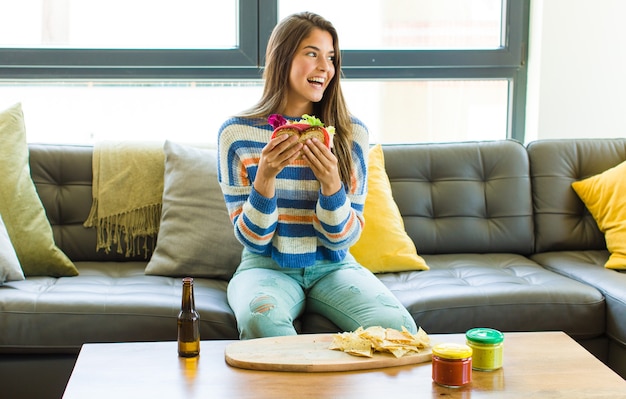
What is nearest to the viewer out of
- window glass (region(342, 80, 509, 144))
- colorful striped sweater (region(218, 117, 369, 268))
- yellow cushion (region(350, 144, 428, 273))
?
colorful striped sweater (region(218, 117, 369, 268))

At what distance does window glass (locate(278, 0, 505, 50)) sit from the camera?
3412mm

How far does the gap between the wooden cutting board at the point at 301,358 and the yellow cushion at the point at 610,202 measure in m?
1.40

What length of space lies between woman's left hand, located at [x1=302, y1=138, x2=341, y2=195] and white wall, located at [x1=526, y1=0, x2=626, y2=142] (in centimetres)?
159

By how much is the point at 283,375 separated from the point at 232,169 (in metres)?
0.88

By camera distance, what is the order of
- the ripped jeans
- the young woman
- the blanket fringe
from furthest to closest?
1. the blanket fringe
2. the young woman
3. the ripped jeans

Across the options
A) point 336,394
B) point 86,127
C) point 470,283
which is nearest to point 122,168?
point 86,127

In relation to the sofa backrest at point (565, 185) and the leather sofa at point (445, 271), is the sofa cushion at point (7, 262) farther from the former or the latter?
the sofa backrest at point (565, 185)

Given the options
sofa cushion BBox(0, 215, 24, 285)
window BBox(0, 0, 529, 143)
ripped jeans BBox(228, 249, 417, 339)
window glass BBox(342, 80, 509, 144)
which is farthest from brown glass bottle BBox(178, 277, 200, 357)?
window glass BBox(342, 80, 509, 144)

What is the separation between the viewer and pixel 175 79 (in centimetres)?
330

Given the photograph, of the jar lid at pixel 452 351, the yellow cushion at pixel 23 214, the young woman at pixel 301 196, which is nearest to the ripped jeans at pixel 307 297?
the young woman at pixel 301 196

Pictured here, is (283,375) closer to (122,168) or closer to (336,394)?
(336,394)

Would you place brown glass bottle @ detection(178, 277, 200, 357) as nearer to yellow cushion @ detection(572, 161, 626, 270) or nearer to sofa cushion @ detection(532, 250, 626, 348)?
sofa cushion @ detection(532, 250, 626, 348)

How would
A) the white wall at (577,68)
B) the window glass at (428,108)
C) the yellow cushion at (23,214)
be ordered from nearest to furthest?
1. the yellow cushion at (23,214)
2. the white wall at (577,68)
3. the window glass at (428,108)

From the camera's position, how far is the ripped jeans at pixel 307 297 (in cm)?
198
